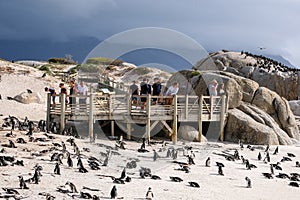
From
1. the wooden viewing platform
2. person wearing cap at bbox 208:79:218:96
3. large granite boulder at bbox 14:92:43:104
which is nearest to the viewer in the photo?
the wooden viewing platform

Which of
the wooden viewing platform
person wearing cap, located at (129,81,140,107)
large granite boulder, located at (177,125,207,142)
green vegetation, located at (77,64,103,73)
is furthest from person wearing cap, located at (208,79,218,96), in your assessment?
green vegetation, located at (77,64,103,73)

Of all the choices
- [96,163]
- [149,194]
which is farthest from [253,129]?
[149,194]

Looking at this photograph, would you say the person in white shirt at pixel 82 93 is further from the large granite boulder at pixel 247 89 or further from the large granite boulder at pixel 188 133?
the large granite boulder at pixel 247 89

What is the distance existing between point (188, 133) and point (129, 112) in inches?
154

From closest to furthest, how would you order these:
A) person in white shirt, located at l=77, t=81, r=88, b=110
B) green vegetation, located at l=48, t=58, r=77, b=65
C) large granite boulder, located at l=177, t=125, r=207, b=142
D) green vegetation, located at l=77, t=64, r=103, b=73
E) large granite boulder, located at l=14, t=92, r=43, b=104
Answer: person in white shirt, located at l=77, t=81, r=88, b=110 → large granite boulder, located at l=177, t=125, r=207, b=142 → large granite boulder, located at l=14, t=92, r=43, b=104 → green vegetation, located at l=77, t=64, r=103, b=73 → green vegetation, located at l=48, t=58, r=77, b=65

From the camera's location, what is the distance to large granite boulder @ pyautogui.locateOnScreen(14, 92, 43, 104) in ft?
101

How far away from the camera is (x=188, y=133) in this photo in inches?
888

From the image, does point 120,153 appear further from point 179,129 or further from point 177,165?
point 179,129

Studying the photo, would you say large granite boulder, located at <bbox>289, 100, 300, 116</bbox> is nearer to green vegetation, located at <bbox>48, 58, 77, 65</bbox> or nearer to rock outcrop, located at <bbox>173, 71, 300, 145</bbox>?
rock outcrop, located at <bbox>173, 71, 300, 145</bbox>

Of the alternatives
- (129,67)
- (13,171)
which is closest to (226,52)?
(129,67)

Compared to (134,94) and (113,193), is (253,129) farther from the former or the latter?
(113,193)

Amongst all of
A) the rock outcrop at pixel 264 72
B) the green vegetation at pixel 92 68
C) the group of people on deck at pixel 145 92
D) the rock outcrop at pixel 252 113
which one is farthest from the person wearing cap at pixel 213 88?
the green vegetation at pixel 92 68

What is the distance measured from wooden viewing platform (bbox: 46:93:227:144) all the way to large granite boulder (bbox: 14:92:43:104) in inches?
→ 402

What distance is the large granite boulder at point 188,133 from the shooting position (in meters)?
22.4
